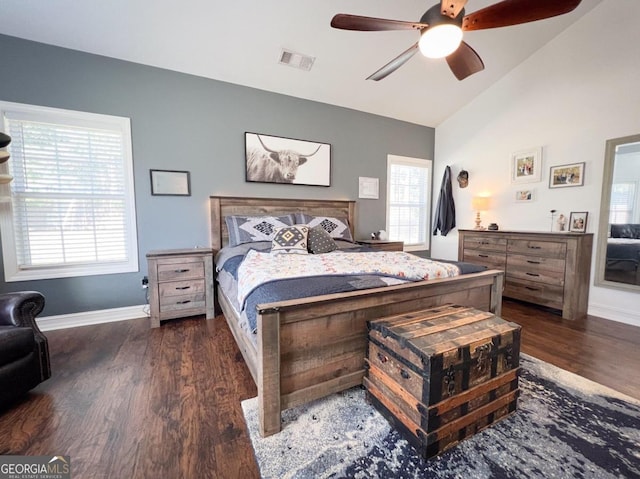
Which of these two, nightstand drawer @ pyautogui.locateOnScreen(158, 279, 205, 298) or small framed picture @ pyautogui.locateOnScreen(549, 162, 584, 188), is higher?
small framed picture @ pyautogui.locateOnScreen(549, 162, 584, 188)

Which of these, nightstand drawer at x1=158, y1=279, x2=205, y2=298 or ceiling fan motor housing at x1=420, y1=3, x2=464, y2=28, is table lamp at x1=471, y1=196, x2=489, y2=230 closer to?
ceiling fan motor housing at x1=420, y1=3, x2=464, y2=28

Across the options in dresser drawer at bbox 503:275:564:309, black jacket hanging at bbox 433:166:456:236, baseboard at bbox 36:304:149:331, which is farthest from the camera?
black jacket hanging at bbox 433:166:456:236

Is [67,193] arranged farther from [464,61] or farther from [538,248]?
[538,248]

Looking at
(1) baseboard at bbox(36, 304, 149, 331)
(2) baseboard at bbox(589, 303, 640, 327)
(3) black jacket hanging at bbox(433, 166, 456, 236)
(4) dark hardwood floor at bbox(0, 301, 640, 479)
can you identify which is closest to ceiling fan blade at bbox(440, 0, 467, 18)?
(4) dark hardwood floor at bbox(0, 301, 640, 479)

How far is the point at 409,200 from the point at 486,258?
1.55 m

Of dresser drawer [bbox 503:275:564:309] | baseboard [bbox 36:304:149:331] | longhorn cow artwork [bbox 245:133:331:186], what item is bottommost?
baseboard [bbox 36:304:149:331]

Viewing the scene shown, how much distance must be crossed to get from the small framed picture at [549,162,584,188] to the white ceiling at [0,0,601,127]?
59.5 inches

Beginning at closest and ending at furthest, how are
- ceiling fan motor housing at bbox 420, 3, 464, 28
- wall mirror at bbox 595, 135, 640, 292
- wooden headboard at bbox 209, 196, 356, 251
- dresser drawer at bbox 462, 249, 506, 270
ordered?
ceiling fan motor housing at bbox 420, 3, 464, 28 → wall mirror at bbox 595, 135, 640, 292 → wooden headboard at bbox 209, 196, 356, 251 → dresser drawer at bbox 462, 249, 506, 270

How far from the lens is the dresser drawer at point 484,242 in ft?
11.0

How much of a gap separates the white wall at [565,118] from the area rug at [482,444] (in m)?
2.12

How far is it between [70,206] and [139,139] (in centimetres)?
94

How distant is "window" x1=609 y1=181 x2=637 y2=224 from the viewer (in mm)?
2604

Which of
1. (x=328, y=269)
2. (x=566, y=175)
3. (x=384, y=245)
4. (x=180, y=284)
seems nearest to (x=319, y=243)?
(x=328, y=269)

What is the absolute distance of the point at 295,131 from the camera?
136 inches
